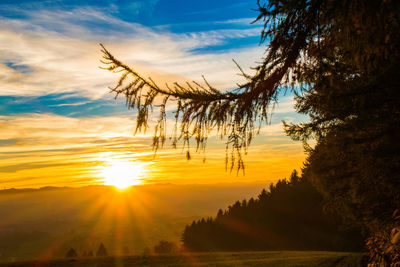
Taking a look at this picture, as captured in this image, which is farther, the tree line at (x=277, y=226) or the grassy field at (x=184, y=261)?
the tree line at (x=277, y=226)

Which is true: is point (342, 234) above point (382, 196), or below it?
below

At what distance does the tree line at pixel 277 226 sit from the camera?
4356 centimetres

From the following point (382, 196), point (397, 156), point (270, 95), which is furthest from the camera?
point (382, 196)

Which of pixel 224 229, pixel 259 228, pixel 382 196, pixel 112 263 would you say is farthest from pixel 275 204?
pixel 382 196

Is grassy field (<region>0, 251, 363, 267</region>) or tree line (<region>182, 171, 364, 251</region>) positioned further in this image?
tree line (<region>182, 171, 364, 251</region>)

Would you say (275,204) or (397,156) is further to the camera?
(275,204)

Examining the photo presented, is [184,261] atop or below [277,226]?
atop

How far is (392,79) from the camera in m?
8.62

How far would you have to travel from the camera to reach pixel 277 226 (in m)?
49.7

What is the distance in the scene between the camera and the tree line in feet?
143

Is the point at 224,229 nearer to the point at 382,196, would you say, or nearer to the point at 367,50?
the point at 382,196

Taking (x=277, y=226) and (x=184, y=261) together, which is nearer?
(x=184, y=261)

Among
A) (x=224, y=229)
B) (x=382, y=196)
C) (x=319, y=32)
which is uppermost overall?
(x=319, y=32)

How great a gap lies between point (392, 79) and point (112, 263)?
23.0 meters
